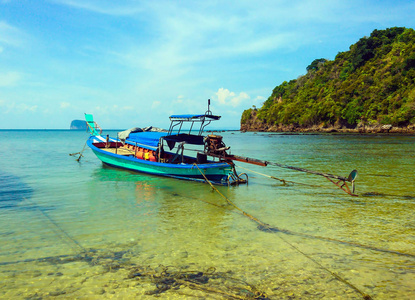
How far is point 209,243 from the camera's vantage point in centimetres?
711

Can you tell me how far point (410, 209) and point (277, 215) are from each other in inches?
196

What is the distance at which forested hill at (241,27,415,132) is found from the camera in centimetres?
6438

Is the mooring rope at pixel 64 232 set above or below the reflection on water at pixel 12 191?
above

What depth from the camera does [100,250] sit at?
6.65m

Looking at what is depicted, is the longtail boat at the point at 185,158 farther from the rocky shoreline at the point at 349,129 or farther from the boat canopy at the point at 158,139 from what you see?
the rocky shoreline at the point at 349,129

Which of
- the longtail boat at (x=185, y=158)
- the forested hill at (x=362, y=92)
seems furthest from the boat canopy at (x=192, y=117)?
the forested hill at (x=362, y=92)

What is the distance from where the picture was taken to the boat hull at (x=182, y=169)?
14.6 metres

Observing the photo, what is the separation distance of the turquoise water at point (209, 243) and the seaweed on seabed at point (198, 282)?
1.4 inches

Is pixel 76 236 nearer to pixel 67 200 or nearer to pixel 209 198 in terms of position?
pixel 67 200

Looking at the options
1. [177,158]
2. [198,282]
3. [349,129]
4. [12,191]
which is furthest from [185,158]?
[349,129]

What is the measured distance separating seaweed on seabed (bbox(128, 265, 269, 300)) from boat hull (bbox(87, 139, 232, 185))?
900 cm

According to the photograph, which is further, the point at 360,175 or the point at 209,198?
the point at 360,175

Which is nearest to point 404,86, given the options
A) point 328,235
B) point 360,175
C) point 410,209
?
point 360,175

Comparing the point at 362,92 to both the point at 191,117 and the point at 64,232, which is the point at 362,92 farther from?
the point at 64,232
